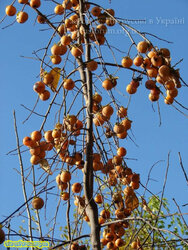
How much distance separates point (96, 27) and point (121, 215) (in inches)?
31.3

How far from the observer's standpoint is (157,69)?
1562 mm

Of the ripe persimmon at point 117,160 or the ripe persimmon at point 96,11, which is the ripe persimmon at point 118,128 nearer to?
the ripe persimmon at point 117,160

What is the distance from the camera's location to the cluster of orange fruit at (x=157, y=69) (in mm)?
1530

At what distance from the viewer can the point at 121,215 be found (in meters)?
1.50

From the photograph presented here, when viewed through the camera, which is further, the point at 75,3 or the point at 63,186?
the point at 75,3

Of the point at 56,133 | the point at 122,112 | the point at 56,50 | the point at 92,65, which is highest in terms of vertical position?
the point at 56,50

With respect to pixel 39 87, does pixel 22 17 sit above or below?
above

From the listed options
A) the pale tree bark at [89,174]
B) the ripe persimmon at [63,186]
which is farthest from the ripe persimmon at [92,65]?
the ripe persimmon at [63,186]

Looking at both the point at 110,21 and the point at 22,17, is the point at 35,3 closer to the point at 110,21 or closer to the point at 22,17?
the point at 22,17

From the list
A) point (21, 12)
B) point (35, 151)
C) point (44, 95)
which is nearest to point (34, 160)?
point (35, 151)

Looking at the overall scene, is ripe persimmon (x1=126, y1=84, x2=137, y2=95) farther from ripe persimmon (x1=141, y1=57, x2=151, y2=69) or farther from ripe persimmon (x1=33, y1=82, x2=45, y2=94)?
ripe persimmon (x1=33, y1=82, x2=45, y2=94)

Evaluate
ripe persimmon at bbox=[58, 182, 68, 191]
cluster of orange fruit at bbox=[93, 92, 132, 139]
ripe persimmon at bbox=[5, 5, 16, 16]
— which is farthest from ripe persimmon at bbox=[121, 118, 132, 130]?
ripe persimmon at bbox=[5, 5, 16, 16]

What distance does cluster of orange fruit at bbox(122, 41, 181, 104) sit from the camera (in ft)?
5.02

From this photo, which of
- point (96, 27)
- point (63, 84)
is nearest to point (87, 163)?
point (63, 84)
